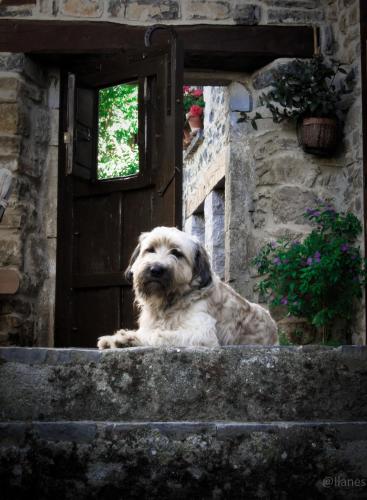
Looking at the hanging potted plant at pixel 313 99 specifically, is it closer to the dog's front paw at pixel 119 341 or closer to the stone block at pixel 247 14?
the stone block at pixel 247 14

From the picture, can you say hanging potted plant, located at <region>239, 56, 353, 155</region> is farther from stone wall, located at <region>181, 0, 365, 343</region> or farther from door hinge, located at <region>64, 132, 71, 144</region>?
door hinge, located at <region>64, 132, 71, 144</region>

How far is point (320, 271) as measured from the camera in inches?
294

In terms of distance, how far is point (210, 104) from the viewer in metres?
10.6

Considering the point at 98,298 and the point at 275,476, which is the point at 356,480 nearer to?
the point at 275,476

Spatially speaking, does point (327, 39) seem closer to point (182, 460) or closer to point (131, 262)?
point (131, 262)

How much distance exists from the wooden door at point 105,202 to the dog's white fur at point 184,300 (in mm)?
1683

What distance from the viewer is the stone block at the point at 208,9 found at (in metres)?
8.20

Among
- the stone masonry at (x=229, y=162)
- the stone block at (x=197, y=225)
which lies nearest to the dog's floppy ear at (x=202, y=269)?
the stone masonry at (x=229, y=162)

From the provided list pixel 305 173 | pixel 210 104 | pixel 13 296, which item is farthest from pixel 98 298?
pixel 210 104

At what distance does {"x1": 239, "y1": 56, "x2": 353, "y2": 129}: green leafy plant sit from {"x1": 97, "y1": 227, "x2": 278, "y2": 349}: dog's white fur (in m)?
2.86

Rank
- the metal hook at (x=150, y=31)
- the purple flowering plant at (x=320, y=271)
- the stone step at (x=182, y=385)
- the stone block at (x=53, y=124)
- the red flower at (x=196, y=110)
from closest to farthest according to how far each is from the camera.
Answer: the stone step at (x=182, y=385) < the metal hook at (x=150, y=31) < the purple flowering plant at (x=320, y=271) < the stone block at (x=53, y=124) < the red flower at (x=196, y=110)

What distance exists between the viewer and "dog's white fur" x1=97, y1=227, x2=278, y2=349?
523 cm

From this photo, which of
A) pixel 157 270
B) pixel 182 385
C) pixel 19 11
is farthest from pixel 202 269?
pixel 19 11

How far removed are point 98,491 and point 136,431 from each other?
0.85 feet
